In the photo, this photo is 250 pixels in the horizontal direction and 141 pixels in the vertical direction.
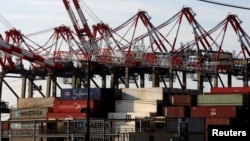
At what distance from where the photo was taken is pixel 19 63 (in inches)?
4392

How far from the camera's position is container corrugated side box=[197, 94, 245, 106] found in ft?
217

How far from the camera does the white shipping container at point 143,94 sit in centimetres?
7456

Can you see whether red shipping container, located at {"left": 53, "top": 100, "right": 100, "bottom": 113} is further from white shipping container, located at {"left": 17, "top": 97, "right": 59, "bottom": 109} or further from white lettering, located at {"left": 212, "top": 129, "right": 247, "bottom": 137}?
white lettering, located at {"left": 212, "top": 129, "right": 247, "bottom": 137}

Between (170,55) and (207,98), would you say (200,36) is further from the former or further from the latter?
(207,98)

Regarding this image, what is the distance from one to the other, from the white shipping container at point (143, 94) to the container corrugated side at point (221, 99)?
6865mm

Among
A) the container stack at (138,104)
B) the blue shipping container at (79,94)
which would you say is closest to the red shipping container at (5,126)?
the blue shipping container at (79,94)

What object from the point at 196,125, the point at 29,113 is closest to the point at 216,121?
the point at 196,125

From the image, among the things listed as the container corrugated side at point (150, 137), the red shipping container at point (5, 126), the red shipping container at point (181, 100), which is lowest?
the red shipping container at point (5, 126)

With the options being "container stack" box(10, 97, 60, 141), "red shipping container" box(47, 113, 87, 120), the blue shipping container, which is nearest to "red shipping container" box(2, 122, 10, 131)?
"container stack" box(10, 97, 60, 141)

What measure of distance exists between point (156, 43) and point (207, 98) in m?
36.7

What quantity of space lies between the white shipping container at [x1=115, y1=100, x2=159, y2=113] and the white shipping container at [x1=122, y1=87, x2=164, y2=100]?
1119 mm

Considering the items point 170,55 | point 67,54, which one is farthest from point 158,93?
point 67,54

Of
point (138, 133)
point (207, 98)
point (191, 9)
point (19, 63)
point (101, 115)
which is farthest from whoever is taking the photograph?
point (19, 63)

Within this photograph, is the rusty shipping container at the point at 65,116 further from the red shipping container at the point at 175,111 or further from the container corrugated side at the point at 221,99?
the container corrugated side at the point at 221,99
